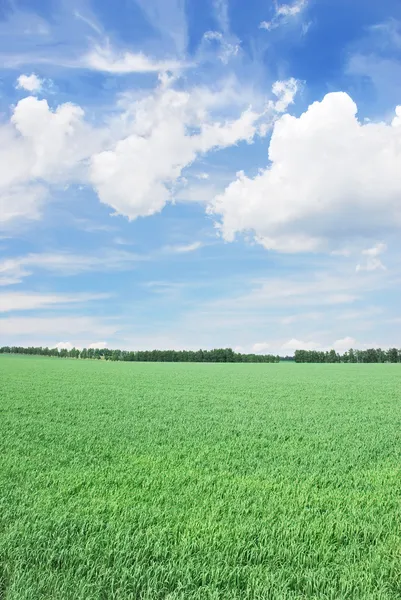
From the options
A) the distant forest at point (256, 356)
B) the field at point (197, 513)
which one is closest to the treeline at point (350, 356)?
the distant forest at point (256, 356)

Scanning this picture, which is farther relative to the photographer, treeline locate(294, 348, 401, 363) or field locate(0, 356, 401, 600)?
treeline locate(294, 348, 401, 363)

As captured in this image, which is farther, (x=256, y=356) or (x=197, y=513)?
(x=256, y=356)

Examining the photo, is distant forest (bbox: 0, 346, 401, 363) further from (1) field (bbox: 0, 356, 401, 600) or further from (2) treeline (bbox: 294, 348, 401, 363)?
(1) field (bbox: 0, 356, 401, 600)

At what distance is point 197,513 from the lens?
239 inches

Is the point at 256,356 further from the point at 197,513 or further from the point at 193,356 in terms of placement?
the point at 197,513

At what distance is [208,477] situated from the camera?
7.73m

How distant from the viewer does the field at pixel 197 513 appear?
452 cm

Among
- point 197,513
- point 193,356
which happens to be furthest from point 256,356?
point 197,513

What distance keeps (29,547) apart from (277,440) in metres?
7.39

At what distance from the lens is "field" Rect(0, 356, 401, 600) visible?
14.8 feet

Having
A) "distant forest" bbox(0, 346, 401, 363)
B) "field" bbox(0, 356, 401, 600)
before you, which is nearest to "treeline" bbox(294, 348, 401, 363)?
"distant forest" bbox(0, 346, 401, 363)

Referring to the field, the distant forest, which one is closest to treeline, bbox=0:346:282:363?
the distant forest

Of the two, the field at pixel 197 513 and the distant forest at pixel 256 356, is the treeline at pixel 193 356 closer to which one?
the distant forest at pixel 256 356

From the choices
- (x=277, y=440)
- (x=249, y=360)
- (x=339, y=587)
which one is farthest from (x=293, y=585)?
(x=249, y=360)
